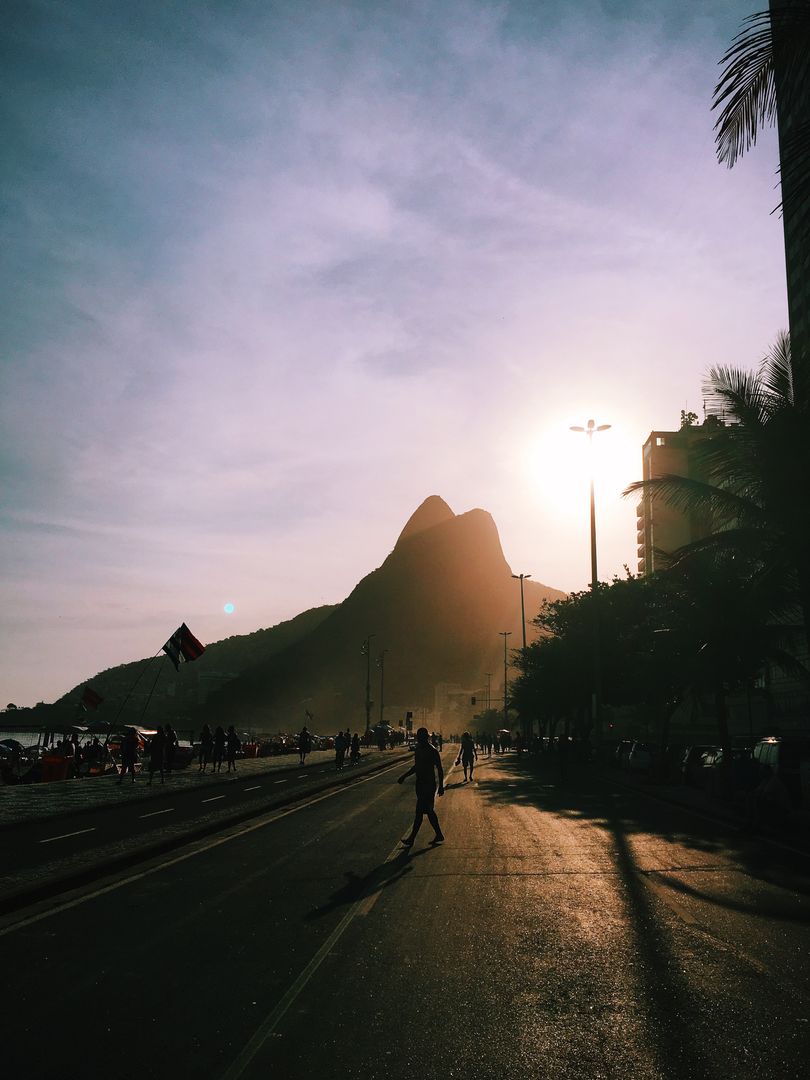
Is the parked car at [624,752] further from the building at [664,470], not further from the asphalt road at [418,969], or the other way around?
the building at [664,470]

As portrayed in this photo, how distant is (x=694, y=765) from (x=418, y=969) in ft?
85.0

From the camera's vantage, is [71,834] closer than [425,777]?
No

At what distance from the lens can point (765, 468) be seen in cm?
1870

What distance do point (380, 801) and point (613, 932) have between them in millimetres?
15795

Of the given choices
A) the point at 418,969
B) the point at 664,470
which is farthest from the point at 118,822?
the point at 664,470

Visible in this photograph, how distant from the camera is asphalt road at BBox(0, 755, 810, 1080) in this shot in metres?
4.91

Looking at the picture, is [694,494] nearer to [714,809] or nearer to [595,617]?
[714,809]

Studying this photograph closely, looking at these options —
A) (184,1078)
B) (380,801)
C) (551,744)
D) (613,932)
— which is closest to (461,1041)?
(184,1078)

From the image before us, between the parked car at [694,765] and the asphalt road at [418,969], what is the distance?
56.9 feet

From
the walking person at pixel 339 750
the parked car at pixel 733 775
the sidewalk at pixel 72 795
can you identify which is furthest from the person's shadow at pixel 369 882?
the walking person at pixel 339 750

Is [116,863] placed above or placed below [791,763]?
below

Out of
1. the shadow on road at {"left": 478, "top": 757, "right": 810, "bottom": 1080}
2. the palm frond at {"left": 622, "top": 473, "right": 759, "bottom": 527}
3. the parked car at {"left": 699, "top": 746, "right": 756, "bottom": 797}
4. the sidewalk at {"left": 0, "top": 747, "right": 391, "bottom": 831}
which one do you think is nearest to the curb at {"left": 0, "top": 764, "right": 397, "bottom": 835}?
the sidewalk at {"left": 0, "top": 747, "right": 391, "bottom": 831}

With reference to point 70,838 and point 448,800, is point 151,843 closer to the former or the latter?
point 70,838

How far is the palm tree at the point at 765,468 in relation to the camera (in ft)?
60.0
